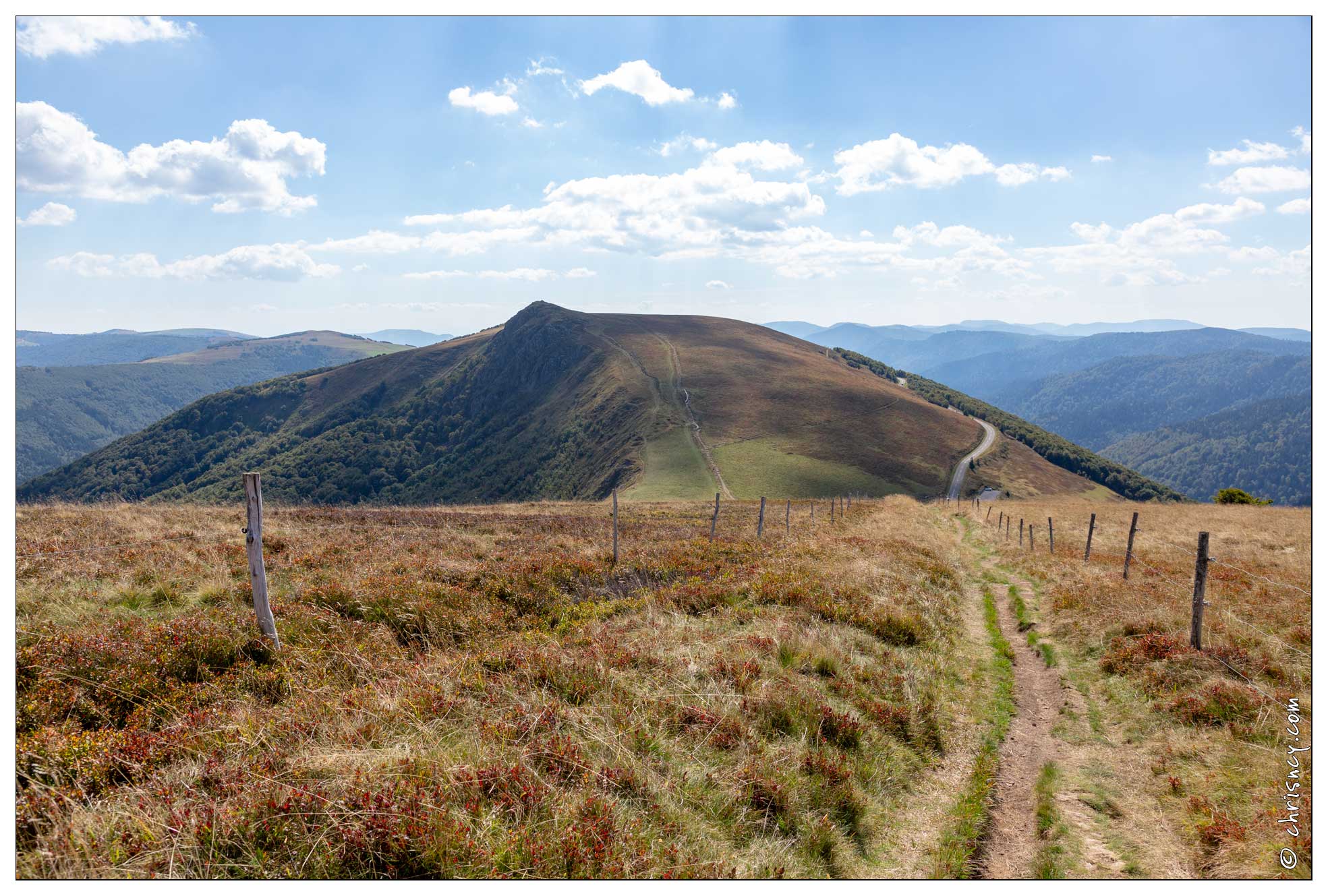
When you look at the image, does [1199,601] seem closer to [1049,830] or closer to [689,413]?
[1049,830]

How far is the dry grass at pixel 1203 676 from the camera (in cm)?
659

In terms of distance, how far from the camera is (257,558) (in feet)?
26.2

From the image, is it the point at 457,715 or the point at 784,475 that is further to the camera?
the point at 784,475

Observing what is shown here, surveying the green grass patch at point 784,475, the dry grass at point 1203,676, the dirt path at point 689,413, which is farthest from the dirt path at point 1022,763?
the green grass patch at point 784,475

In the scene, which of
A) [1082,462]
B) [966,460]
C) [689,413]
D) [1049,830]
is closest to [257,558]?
[1049,830]

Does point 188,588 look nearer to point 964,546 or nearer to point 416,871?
point 416,871

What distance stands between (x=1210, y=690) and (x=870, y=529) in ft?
55.5

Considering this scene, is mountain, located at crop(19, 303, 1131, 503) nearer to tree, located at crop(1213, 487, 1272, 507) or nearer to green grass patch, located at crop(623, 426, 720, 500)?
green grass patch, located at crop(623, 426, 720, 500)

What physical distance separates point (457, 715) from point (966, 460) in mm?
111019

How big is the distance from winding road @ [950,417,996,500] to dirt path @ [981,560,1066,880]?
251ft

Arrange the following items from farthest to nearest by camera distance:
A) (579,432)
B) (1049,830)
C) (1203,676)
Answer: (579,432)
(1203,676)
(1049,830)

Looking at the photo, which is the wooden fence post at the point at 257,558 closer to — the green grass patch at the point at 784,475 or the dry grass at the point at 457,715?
the dry grass at the point at 457,715

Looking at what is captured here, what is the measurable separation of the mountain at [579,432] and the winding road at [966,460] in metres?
1.64

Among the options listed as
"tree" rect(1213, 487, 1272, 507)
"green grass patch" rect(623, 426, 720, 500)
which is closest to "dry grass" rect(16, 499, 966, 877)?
"green grass patch" rect(623, 426, 720, 500)
